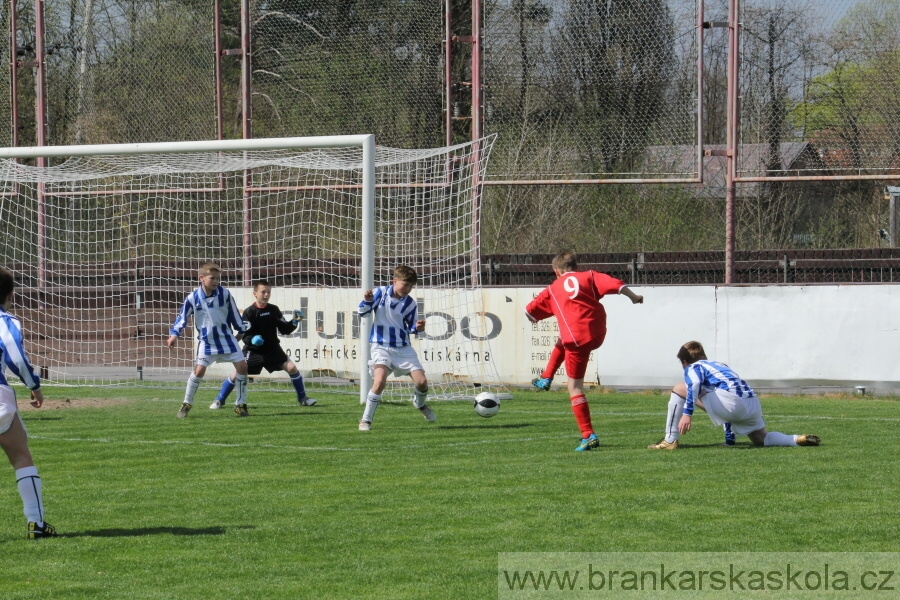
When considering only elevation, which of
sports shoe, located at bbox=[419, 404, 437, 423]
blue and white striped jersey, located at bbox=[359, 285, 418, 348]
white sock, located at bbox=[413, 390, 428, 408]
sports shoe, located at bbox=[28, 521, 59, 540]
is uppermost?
blue and white striped jersey, located at bbox=[359, 285, 418, 348]

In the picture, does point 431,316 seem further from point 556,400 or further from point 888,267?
point 888,267

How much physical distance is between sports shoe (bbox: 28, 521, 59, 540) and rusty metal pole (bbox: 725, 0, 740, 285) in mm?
11664

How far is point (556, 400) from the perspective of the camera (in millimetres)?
16109

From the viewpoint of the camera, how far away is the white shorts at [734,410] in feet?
33.8

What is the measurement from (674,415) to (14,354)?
5763mm

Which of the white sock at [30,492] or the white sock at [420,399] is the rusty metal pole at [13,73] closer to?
the white sock at [420,399]

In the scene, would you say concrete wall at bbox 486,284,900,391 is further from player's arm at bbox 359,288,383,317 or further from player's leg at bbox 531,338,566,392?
player's leg at bbox 531,338,566,392

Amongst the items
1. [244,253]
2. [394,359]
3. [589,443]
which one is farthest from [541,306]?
[244,253]

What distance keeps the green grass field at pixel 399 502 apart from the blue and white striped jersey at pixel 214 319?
1360 millimetres

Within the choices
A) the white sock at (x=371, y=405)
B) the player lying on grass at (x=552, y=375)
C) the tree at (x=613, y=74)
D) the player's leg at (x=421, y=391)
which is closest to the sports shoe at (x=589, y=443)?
the player lying on grass at (x=552, y=375)

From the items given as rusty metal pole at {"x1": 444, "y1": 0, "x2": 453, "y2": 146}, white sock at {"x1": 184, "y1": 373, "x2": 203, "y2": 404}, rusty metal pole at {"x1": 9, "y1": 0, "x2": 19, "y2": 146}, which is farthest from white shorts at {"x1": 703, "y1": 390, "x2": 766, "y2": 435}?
rusty metal pole at {"x1": 9, "y1": 0, "x2": 19, "y2": 146}

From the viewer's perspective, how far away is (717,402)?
10.3 m

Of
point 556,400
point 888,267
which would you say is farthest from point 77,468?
point 888,267

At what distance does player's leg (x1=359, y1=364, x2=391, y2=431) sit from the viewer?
1223 centimetres
